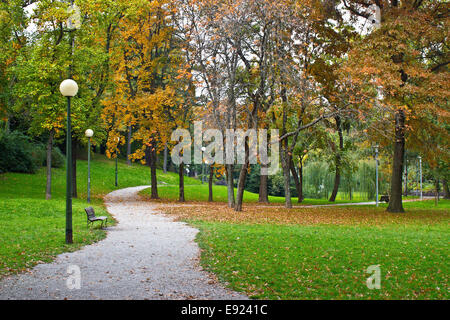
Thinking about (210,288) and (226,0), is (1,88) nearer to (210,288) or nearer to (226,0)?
(226,0)

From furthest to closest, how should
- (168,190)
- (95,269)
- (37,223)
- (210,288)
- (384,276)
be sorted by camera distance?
(168,190) < (37,223) < (95,269) < (384,276) < (210,288)

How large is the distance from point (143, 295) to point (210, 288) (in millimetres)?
1128

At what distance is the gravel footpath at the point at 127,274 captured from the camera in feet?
20.2

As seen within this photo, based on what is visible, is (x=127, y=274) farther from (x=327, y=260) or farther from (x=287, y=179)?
(x=287, y=179)

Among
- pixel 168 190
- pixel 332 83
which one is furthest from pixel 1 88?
pixel 332 83

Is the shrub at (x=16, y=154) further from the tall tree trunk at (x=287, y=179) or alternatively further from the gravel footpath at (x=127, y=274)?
the gravel footpath at (x=127, y=274)

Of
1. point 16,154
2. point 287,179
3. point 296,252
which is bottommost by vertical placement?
point 296,252

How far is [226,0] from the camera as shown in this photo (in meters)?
19.3

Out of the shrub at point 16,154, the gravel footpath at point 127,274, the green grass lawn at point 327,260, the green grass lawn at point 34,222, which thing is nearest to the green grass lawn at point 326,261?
the green grass lawn at point 327,260

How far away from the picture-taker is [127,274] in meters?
7.38

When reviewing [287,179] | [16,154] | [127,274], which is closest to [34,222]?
[127,274]

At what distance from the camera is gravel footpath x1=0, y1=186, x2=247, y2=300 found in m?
6.17

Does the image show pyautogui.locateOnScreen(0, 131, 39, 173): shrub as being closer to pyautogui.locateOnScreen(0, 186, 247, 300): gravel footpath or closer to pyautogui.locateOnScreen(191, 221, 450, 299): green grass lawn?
pyautogui.locateOnScreen(0, 186, 247, 300): gravel footpath

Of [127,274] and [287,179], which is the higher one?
[287,179]
